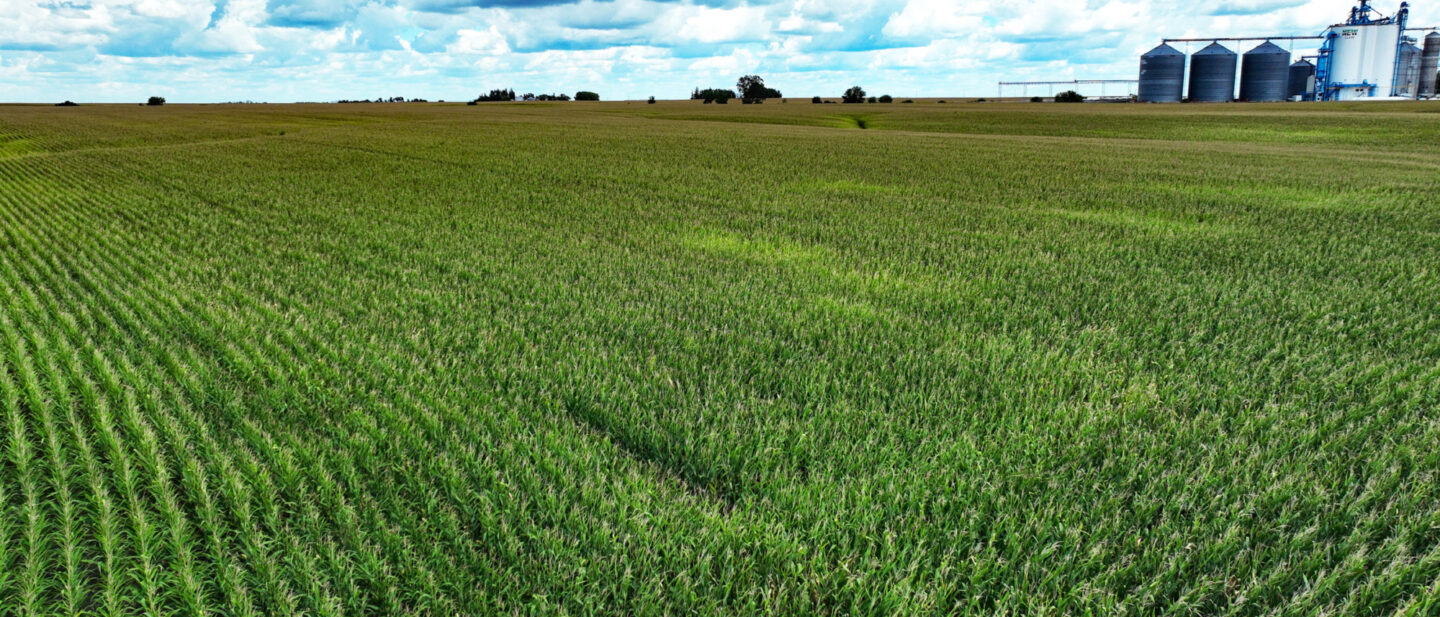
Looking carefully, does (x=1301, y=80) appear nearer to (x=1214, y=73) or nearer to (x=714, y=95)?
(x=1214, y=73)

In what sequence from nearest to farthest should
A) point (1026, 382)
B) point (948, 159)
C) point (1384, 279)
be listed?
point (1026, 382), point (1384, 279), point (948, 159)

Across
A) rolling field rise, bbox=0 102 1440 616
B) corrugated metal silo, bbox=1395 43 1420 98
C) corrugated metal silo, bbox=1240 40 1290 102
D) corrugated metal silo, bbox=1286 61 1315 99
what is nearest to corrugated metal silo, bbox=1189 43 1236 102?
corrugated metal silo, bbox=1240 40 1290 102

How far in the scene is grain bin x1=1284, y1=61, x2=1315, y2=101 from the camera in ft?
387

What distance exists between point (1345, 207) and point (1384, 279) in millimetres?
7521

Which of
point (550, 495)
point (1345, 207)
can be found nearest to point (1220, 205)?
point (1345, 207)

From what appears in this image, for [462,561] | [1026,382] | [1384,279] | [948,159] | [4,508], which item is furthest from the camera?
[948,159]

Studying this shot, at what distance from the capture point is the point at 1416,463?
4031 mm

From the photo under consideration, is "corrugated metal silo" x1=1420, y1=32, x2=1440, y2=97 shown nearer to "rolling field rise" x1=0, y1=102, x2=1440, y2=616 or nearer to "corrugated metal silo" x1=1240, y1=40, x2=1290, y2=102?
"corrugated metal silo" x1=1240, y1=40, x2=1290, y2=102

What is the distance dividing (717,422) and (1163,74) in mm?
135502

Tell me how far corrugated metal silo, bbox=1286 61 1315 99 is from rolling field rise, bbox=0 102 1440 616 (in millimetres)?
136606

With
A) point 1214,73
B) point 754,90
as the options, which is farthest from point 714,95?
point 1214,73

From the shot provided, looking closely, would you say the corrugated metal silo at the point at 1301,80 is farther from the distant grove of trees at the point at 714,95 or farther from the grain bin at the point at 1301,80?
the distant grove of trees at the point at 714,95

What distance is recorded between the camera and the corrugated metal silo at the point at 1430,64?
11125 cm

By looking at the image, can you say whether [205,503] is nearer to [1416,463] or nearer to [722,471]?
[722,471]
